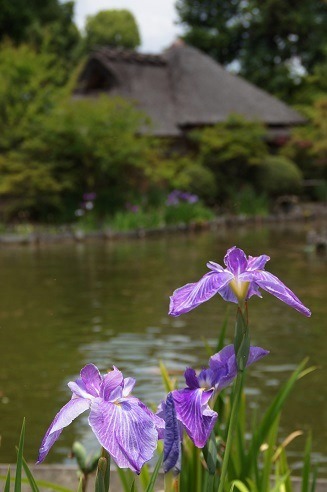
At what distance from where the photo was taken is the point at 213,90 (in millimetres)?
→ 37406

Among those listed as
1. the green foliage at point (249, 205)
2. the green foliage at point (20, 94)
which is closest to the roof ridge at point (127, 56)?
the green foliage at point (249, 205)

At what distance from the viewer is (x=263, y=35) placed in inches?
1869

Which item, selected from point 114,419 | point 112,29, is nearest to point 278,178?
point 112,29

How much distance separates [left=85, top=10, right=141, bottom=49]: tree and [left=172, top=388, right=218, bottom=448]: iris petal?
190 ft

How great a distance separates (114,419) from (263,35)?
47.3 metres

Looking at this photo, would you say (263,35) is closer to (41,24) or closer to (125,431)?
(41,24)

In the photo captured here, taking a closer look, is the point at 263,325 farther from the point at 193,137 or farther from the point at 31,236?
the point at 193,137

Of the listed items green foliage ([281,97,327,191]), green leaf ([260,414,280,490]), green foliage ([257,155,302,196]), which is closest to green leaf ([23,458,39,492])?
green leaf ([260,414,280,490])

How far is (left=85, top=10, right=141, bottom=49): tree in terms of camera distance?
5916 cm

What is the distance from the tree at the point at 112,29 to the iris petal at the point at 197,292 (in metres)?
57.9

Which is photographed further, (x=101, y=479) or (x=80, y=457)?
(x=80, y=457)

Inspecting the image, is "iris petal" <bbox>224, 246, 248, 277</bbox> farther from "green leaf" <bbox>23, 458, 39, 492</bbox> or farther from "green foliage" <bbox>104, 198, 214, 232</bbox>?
"green foliage" <bbox>104, 198, 214, 232</bbox>

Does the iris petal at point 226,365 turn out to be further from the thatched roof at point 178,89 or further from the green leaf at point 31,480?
the thatched roof at point 178,89

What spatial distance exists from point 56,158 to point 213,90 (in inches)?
453
